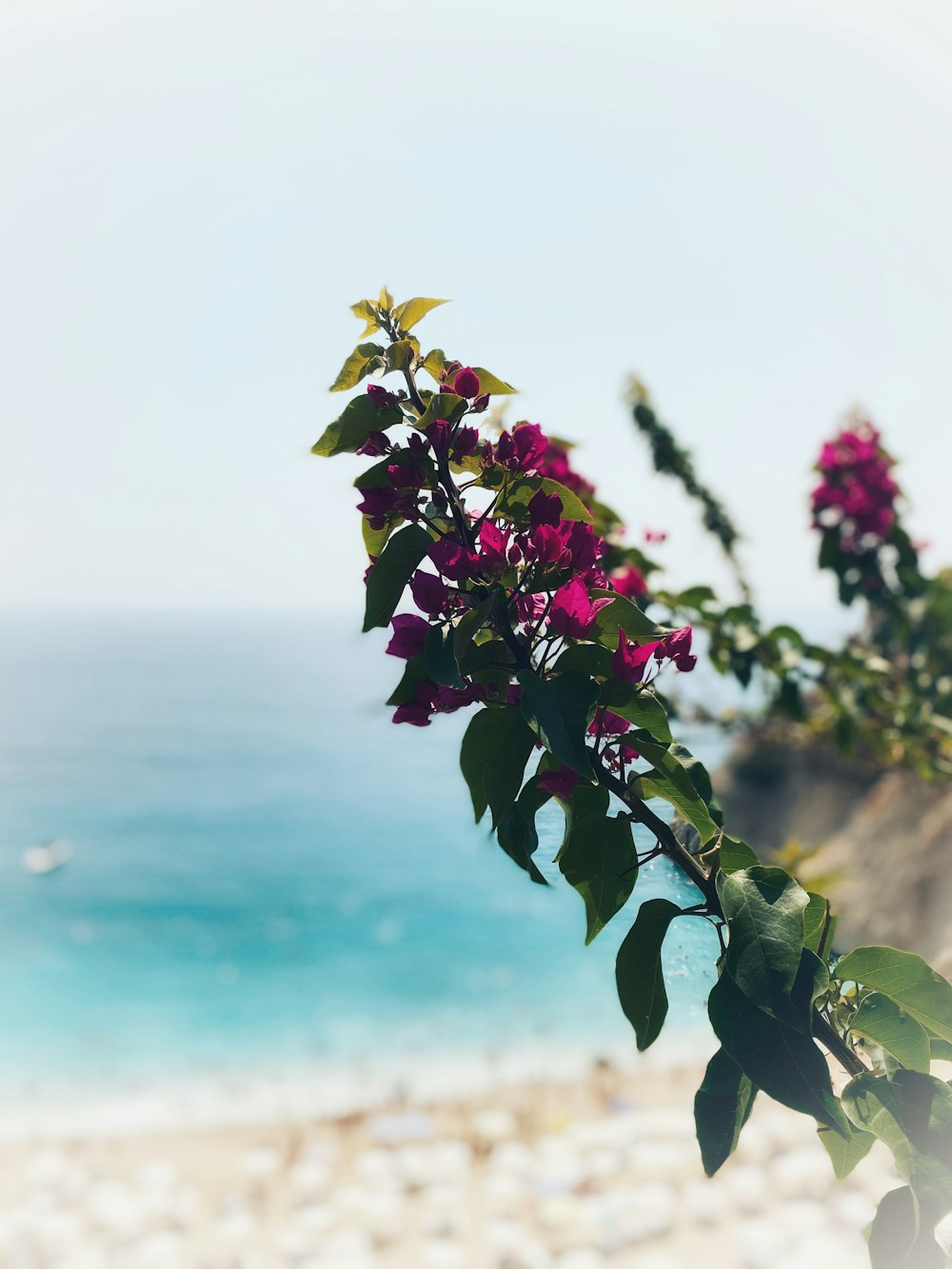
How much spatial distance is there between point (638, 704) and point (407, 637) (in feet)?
0.49

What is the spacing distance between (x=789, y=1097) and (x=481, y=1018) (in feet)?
23.7

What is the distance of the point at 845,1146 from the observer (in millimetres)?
520

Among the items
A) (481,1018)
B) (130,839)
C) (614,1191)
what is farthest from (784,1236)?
(130,839)

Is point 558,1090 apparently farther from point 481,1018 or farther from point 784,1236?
point 784,1236

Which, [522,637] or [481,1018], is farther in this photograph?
[481,1018]

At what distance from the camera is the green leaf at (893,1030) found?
1.69 feet

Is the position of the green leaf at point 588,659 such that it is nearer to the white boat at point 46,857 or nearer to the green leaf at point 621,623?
the green leaf at point 621,623

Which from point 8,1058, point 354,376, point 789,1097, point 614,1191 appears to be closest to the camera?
point 789,1097

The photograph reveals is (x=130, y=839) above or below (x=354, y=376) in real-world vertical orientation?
above

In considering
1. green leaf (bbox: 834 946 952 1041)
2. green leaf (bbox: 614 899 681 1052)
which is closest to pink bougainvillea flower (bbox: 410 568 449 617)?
green leaf (bbox: 614 899 681 1052)

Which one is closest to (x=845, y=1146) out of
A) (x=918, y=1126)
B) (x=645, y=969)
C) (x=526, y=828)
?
(x=918, y=1126)

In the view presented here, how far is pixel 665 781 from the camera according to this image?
22.0 inches

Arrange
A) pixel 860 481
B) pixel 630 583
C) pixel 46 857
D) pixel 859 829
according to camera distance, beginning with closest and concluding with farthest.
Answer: pixel 630 583, pixel 860 481, pixel 859 829, pixel 46 857

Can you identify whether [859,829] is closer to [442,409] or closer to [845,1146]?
[845,1146]
